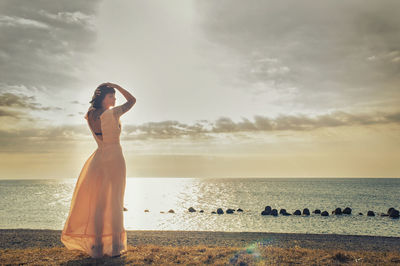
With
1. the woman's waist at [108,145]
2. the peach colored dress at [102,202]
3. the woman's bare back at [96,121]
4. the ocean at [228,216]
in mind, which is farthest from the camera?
the ocean at [228,216]

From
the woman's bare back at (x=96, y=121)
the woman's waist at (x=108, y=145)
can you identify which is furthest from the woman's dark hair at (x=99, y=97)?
the woman's waist at (x=108, y=145)

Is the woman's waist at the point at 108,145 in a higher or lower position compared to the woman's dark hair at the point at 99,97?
lower

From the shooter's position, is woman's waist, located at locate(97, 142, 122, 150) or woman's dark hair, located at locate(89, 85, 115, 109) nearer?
woman's waist, located at locate(97, 142, 122, 150)

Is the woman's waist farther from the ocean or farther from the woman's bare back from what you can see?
the ocean

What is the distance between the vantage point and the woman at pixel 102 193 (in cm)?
732

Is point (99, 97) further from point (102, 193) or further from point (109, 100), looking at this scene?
point (102, 193)

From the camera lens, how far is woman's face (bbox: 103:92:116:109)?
774 centimetres

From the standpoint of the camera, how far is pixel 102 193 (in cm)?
741

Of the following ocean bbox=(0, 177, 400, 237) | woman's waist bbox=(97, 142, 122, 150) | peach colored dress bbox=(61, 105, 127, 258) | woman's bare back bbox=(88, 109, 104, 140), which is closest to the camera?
peach colored dress bbox=(61, 105, 127, 258)

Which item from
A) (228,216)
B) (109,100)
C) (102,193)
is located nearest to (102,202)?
(102,193)

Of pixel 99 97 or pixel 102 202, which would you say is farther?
pixel 99 97

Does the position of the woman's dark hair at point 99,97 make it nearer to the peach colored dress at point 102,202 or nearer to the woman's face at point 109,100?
the woman's face at point 109,100

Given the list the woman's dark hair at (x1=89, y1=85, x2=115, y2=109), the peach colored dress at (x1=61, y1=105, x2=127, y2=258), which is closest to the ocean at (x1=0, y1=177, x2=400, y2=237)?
the peach colored dress at (x1=61, y1=105, x2=127, y2=258)

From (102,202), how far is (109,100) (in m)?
2.56
